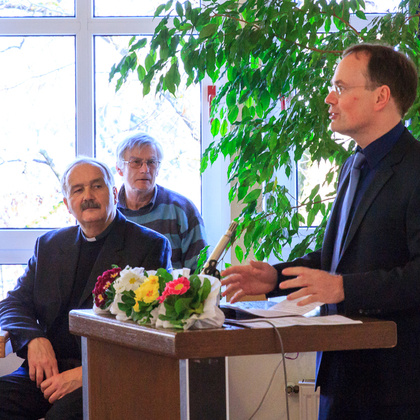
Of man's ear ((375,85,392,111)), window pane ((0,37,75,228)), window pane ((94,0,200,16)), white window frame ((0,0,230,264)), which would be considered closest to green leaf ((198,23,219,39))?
man's ear ((375,85,392,111))

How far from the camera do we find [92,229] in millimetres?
2898

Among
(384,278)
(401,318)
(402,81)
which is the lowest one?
(401,318)

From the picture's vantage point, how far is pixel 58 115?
13.8 feet

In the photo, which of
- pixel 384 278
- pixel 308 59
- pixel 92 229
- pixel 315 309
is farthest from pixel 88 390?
pixel 308 59

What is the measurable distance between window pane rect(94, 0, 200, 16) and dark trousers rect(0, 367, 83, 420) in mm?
2496

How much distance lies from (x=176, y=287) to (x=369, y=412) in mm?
620

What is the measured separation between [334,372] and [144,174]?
2.23 m

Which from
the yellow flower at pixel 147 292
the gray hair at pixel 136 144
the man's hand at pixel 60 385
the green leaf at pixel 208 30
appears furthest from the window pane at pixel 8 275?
the yellow flower at pixel 147 292

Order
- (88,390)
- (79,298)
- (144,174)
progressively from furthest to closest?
(144,174) < (79,298) < (88,390)

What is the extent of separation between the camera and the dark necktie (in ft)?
5.67

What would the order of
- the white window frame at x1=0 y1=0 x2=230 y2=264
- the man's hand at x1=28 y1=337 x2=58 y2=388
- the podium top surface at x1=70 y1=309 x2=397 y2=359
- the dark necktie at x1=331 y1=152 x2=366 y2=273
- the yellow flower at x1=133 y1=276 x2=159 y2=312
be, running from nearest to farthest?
the podium top surface at x1=70 y1=309 x2=397 y2=359 → the yellow flower at x1=133 y1=276 x2=159 y2=312 → the dark necktie at x1=331 y1=152 x2=366 y2=273 → the man's hand at x1=28 y1=337 x2=58 y2=388 → the white window frame at x1=0 y1=0 x2=230 y2=264

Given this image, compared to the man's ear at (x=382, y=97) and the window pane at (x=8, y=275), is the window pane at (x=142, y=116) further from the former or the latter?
the man's ear at (x=382, y=97)

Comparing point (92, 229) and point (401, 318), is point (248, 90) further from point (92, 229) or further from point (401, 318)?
point (401, 318)

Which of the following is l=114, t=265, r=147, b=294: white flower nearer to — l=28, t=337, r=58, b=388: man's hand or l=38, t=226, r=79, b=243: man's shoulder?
l=28, t=337, r=58, b=388: man's hand
